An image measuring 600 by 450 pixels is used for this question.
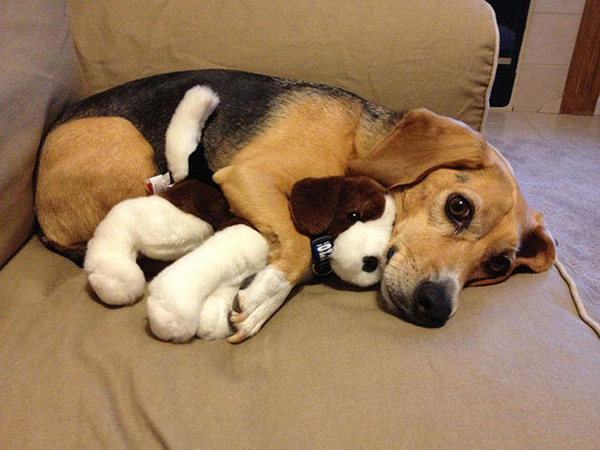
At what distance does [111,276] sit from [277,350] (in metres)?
0.56

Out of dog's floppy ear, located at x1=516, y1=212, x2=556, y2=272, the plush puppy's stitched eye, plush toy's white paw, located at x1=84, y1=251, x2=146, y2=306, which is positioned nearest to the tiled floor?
dog's floppy ear, located at x1=516, y1=212, x2=556, y2=272

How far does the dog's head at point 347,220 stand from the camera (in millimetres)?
1616

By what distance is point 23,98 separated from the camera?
1.82 m

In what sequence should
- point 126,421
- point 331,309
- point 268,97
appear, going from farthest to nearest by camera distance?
1. point 268,97
2. point 331,309
3. point 126,421

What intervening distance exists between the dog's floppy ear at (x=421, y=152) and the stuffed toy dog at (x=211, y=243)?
4.3 inches

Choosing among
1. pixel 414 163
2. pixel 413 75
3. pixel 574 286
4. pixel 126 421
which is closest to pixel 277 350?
pixel 126 421

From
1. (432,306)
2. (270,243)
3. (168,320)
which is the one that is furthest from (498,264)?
(168,320)

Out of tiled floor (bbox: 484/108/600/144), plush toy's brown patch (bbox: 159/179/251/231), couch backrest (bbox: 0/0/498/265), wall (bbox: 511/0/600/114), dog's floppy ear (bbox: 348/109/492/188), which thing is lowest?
tiled floor (bbox: 484/108/600/144)

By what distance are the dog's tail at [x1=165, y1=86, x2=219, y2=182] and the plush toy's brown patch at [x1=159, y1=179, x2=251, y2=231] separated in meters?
0.11

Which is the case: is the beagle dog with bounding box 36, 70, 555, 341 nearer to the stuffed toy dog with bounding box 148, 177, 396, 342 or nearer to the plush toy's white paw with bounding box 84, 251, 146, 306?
the stuffed toy dog with bounding box 148, 177, 396, 342

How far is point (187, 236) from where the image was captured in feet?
5.44

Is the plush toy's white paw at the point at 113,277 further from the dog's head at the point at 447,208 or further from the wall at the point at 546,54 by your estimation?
the wall at the point at 546,54

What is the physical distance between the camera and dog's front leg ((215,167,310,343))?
1.50 metres

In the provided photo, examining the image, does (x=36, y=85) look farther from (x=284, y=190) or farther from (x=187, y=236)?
(x=284, y=190)
